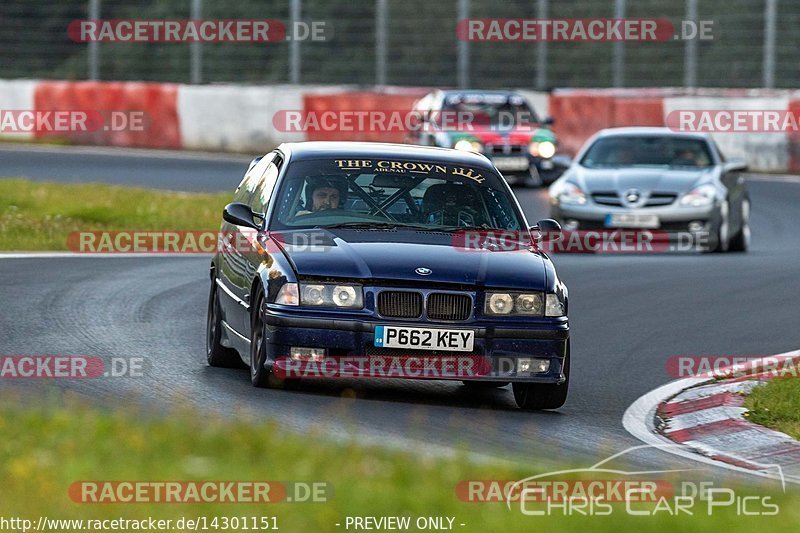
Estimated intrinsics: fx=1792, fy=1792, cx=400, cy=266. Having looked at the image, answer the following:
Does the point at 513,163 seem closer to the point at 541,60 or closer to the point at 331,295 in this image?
the point at 541,60

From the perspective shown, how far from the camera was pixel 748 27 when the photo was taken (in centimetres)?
3172

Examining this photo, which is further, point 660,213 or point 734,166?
point 734,166

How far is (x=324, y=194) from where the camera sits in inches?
416

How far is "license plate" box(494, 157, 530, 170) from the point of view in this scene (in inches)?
1109

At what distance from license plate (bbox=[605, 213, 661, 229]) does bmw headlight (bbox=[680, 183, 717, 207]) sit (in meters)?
0.38

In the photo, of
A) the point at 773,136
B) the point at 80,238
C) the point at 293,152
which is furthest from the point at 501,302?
the point at 773,136

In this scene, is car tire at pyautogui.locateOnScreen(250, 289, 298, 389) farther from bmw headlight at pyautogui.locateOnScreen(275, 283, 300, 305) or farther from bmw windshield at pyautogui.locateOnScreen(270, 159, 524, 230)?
bmw windshield at pyautogui.locateOnScreen(270, 159, 524, 230)

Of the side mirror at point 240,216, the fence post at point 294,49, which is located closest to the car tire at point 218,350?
the side mirror at point 240,216

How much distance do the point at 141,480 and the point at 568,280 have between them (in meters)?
10.5

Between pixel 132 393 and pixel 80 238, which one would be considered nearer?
pixel 132 393

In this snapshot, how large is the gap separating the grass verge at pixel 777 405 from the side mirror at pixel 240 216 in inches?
120

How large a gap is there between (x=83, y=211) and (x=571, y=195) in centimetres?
563

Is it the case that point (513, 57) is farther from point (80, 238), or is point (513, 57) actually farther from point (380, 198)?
point (380, 198)

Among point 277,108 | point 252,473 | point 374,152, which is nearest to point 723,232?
point 374,152
